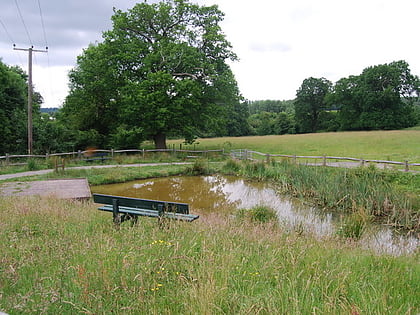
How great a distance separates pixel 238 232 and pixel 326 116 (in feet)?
215

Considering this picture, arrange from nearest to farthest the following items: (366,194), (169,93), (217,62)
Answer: (366,194) < (169,93) < (217,62)

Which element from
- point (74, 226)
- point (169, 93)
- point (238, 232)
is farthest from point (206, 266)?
point (169, 93)

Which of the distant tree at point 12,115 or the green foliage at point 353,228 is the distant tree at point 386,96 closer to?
the distant tree at point 12,115

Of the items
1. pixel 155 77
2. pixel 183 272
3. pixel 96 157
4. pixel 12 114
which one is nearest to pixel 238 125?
pixel 155 77

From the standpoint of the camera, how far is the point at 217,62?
28094 mm

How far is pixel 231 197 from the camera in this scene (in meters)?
13.0

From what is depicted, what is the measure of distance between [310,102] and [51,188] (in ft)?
203

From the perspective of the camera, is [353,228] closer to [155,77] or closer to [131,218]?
[131,218]

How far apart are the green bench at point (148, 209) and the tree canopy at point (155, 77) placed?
1828 cm

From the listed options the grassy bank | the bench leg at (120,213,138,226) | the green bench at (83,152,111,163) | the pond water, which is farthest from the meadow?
the green bench at (83,152,111,163)

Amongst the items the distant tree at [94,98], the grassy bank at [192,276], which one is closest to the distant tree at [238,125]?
the distant tree at [94,98]

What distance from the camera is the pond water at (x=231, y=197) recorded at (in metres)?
8.27

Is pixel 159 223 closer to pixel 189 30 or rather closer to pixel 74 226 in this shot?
pixel 74 226

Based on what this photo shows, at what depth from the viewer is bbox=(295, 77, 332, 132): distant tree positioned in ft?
217
